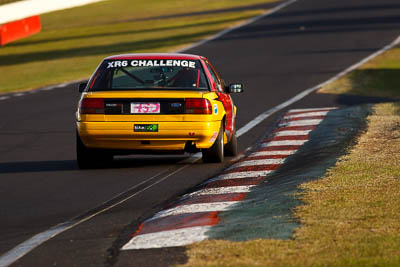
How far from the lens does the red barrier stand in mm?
44000

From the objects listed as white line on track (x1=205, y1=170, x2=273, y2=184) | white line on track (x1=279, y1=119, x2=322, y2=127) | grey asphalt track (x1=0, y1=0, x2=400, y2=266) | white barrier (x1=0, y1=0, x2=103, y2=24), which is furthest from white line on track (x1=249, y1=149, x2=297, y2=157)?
white barrier (x1=0, y1=0, x2=103, y2=24)

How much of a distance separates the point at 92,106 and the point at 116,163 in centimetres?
144

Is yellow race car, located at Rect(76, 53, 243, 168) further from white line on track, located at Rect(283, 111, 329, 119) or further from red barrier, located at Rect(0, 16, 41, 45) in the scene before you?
red barrier, located at Rect(0, 16, 41, 45)

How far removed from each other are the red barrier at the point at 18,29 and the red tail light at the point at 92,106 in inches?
1253

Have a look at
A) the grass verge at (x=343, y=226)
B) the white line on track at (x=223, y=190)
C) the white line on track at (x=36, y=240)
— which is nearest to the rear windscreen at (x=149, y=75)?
the grass verge at (x=343, y=226)

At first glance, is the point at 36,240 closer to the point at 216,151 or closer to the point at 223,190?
the point at 223,190

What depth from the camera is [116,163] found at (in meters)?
13.5

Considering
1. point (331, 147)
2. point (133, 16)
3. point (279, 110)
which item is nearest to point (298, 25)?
point (133, 16)

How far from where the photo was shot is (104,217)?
9078 mm

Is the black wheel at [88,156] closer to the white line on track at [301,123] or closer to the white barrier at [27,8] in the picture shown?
the white line on track at [301,123]

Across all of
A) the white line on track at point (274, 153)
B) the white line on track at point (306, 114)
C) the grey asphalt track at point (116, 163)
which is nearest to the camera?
the grey asphalt track at point (116, 163)

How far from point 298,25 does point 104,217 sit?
36.9m

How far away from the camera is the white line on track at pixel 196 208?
885cm

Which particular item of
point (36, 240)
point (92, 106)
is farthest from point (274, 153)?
point (36, 240)
